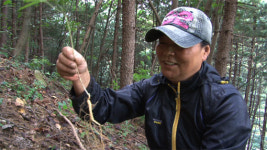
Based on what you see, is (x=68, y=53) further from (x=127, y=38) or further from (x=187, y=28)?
(x=127, y=38)

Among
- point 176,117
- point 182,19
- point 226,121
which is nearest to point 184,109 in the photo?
point 176,117

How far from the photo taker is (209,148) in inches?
57.6

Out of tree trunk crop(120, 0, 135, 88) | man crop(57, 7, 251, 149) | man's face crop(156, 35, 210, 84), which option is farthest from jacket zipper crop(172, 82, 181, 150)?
tree trunk crop(120, 0, 135, 88)

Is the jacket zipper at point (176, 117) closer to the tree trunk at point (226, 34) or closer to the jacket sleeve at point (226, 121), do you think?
the jacket sleeve at point (226, 121)

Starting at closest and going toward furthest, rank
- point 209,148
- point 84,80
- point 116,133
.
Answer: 1. point 209,148
2. point 84,80
3. point 116,133

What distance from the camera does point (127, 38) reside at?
4957 millimetres

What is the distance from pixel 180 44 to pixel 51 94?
4.49 meters

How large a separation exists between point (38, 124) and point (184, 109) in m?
2.81

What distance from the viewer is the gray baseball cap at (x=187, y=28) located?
159 cm

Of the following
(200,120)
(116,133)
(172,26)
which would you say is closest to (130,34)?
(116,133)

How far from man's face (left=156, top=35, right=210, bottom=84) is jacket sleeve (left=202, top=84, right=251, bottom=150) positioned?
0.85ft

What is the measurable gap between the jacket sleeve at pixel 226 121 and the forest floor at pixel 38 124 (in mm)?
1095

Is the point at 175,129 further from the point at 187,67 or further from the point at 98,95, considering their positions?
the point at 98,95

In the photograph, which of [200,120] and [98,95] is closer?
[200,120]
